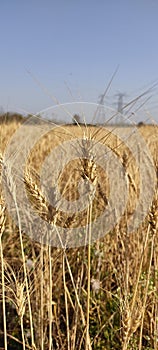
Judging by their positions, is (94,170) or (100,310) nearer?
(94,170)

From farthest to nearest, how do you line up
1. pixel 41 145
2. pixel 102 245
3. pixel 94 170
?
pixel 41 145
pixel 102 245
pixel 94 170

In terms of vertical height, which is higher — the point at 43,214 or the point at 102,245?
the point at 43,214

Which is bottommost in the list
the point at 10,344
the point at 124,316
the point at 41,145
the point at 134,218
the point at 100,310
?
the point at 10,344

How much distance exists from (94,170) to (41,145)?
275 centimetres

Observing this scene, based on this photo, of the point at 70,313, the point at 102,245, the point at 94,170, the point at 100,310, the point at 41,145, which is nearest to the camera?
the point at 94,170

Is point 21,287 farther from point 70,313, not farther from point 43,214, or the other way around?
point 70,313

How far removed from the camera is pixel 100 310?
1.19 metres

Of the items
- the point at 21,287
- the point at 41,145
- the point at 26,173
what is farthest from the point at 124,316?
the point at 41,145

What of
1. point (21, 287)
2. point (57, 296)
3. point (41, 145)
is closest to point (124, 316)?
point (21, 287)

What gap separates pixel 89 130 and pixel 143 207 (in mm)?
714

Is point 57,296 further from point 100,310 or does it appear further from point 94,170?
point 94,170

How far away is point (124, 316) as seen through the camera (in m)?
0.67

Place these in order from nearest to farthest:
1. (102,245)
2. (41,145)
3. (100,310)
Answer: (100,310), (102,245), (41,145)

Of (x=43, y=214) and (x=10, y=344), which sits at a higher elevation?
(x=43, y=214)
